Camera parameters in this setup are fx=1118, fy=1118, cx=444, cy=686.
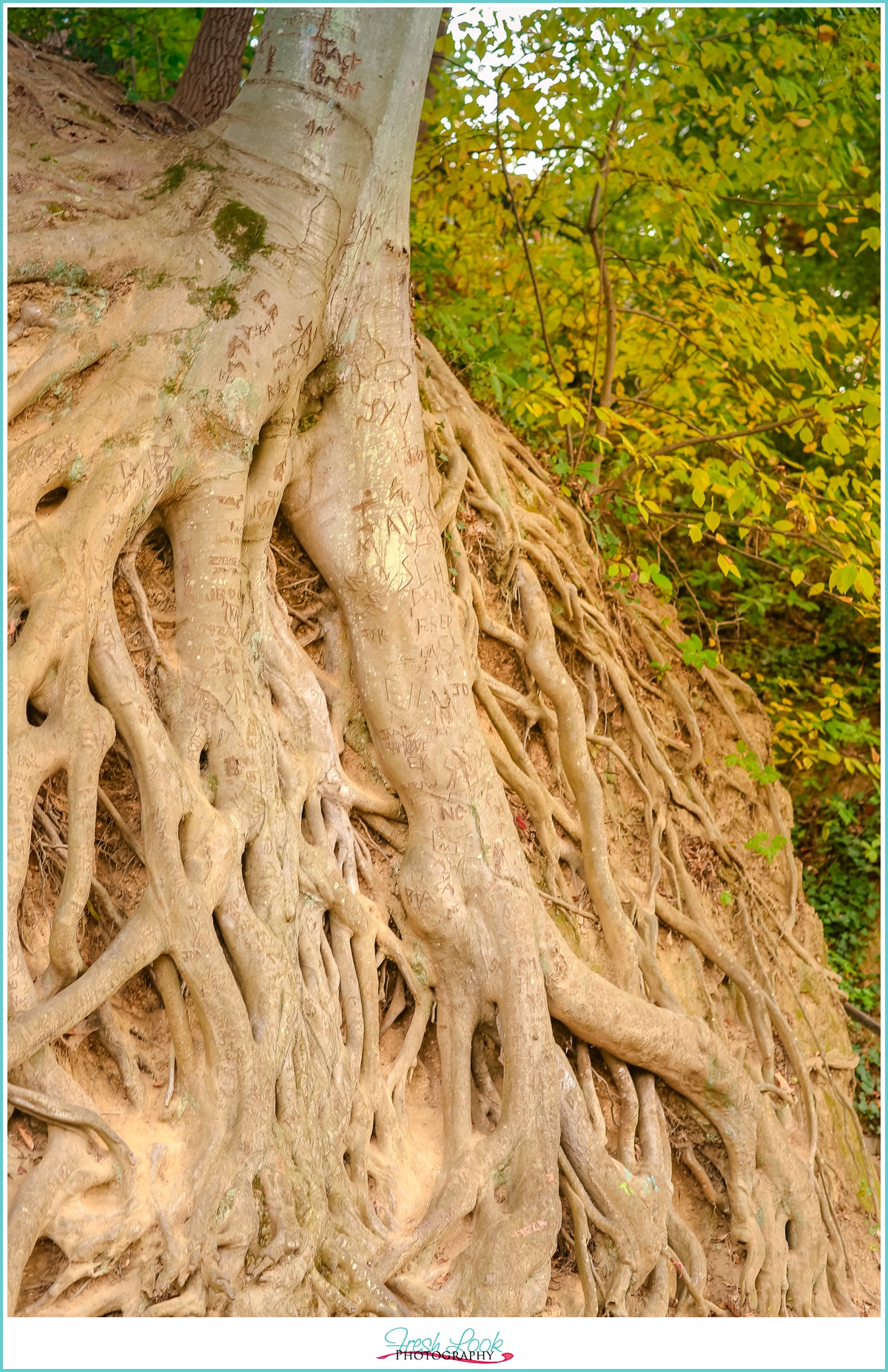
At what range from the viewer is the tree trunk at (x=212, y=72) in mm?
5270

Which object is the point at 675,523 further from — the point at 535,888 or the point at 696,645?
the point at 535,888

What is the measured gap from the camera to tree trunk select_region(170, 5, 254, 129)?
207 inches

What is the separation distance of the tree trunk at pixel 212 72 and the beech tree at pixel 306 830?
942mm

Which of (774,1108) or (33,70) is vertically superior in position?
(33,70)

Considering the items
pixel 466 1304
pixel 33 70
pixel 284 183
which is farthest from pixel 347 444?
pixel 466 1304

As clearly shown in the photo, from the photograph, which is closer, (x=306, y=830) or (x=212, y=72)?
(x=306, y=830)

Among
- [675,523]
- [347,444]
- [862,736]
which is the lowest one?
[862,736]

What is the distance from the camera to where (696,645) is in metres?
5.39

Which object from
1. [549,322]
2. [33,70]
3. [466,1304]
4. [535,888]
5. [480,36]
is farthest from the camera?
[549,322]

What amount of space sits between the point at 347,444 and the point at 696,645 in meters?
2.26

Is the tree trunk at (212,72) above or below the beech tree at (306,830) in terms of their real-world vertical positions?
above

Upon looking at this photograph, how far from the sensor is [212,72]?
5305 mm

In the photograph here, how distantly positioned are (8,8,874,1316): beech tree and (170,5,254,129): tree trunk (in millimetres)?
942

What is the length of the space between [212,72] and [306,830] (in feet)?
12.6
